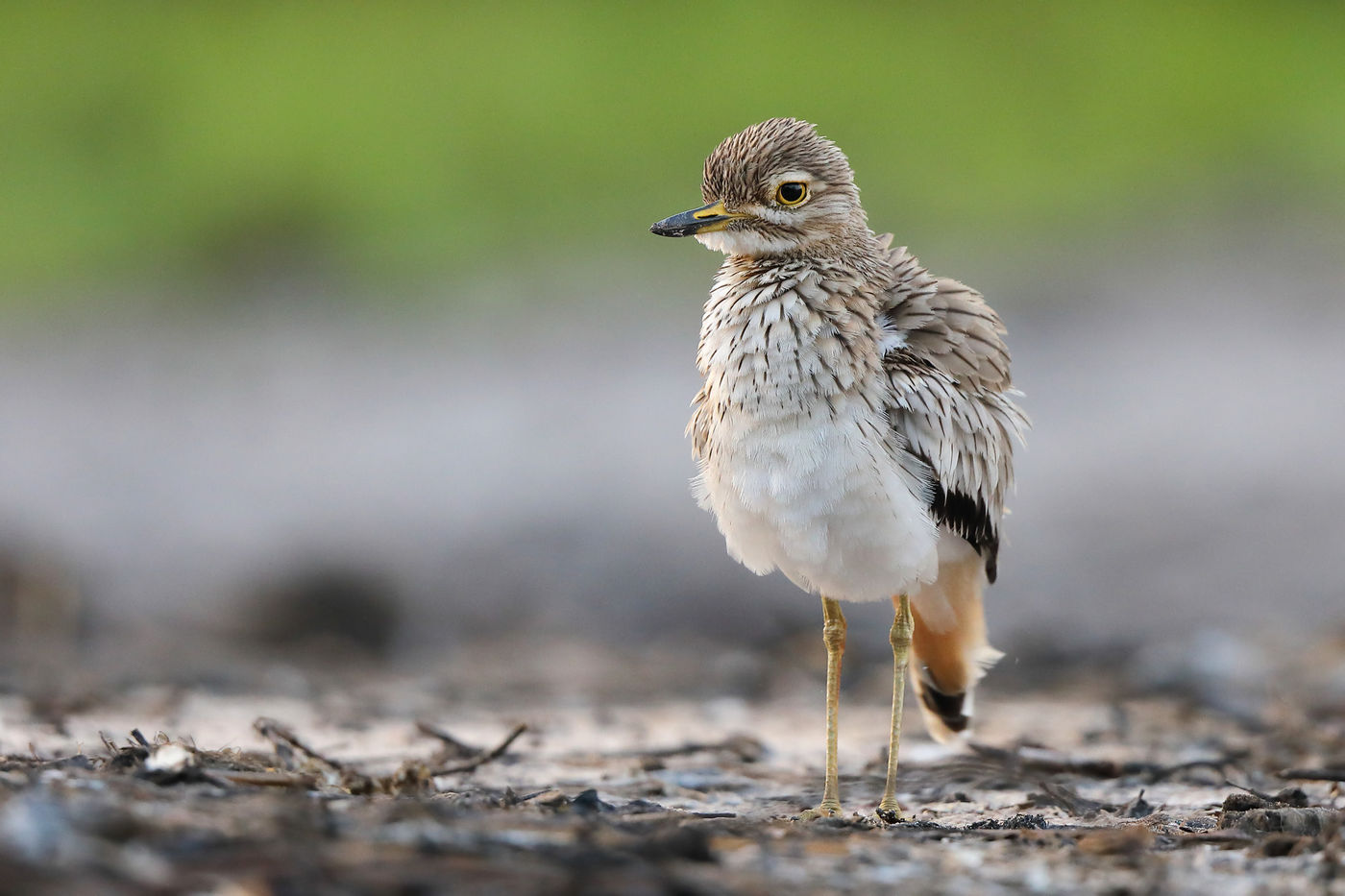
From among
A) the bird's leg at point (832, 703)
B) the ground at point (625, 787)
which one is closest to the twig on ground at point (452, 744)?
the ground at point (625, 787)

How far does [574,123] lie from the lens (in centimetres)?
1132

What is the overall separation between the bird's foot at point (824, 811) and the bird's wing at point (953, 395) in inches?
34.1

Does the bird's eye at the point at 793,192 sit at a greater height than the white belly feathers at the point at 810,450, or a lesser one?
greater

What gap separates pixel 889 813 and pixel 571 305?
6628 mm

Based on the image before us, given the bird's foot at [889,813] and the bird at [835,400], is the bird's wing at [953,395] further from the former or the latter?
the bird's foot at [889,813]

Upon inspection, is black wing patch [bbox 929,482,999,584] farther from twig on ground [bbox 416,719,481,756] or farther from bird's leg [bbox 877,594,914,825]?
twig on ground [bbox 416,719,481,756]

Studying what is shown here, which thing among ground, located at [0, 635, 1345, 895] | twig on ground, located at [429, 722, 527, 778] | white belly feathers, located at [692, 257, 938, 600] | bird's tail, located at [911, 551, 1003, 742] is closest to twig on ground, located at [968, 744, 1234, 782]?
ground, located at [0, 635, 1345, 895]

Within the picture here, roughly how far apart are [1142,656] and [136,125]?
830cm

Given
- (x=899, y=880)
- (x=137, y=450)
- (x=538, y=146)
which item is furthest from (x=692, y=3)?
(x=899, y=880)

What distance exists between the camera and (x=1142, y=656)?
7.06 meters

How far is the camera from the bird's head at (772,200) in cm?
435

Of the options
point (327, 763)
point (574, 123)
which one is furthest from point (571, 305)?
point (327, 763)

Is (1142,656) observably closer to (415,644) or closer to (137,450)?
(415,644)

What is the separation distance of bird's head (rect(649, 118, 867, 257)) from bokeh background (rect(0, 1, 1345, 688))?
3.00 metres
